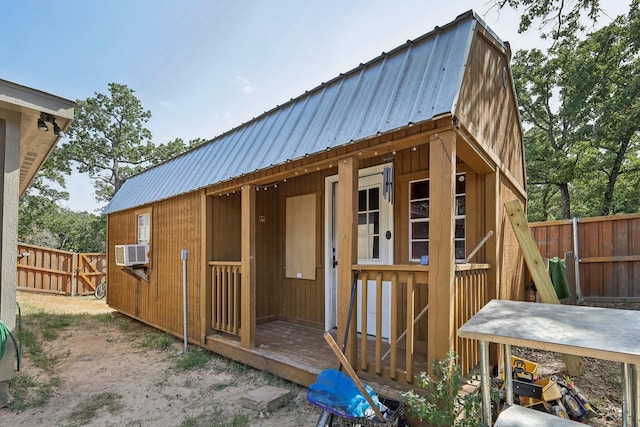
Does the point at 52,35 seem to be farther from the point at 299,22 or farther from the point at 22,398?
the point at 22,398

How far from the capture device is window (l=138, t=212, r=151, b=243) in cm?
669

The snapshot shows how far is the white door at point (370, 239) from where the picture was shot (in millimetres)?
4168

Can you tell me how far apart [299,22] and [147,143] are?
16.4m

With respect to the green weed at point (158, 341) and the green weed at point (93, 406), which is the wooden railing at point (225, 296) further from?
the green weed at point (93, 406)

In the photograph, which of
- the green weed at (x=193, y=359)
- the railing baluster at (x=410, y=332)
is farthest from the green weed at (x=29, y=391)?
the railing baluster at (x=410, y=332)

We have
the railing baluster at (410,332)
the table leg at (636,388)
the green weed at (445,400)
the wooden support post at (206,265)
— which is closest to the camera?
the table leg at (636,388)

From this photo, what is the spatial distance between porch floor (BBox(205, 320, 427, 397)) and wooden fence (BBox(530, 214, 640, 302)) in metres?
4.99

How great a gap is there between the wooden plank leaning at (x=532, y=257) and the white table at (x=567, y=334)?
1.68m

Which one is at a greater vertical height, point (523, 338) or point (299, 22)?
point (299, 22)

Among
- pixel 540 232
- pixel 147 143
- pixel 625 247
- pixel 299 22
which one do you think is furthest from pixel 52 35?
pixel 625 247

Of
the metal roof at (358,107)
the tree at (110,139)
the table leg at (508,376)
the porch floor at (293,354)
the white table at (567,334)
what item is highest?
the tree at (110,139)

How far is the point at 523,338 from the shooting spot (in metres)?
1.65

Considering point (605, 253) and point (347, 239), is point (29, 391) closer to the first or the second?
point (347, 239)

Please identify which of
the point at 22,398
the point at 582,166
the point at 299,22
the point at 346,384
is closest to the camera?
the point at 346,384
